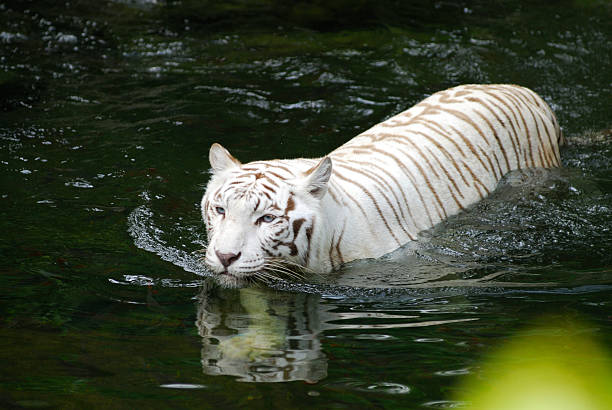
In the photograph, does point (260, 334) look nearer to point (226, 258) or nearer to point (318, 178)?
point (226, 258)

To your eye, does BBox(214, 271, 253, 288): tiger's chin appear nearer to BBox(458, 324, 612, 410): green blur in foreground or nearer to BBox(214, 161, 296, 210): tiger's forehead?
BBox(214, 161, 296, 210): tiger's forehead

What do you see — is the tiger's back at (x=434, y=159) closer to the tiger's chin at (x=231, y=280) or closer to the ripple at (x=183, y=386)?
the tiger's chin at (x=231, y=280)

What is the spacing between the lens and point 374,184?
3.68 m

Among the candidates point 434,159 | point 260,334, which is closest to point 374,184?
point 434,159

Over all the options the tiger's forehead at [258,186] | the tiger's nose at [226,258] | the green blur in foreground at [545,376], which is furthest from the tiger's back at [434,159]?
the green blur in foreground at [545,376]

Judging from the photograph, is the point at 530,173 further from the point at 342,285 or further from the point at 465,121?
the point at 342,285

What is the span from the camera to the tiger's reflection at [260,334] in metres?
2.46

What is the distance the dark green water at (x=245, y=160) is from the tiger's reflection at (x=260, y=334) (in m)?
0.01

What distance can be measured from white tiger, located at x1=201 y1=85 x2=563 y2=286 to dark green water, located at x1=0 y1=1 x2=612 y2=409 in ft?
0.39

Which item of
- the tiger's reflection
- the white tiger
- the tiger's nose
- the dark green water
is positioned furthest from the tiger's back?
the tiger's nose

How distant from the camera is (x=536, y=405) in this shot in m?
2.25

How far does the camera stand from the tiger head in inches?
121

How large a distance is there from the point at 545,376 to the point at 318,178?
49.7 inches

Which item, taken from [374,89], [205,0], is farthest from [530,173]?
[205,0]
